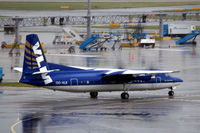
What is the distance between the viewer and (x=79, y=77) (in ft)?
138

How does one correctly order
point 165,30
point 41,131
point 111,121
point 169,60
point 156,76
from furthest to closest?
point 165,30 → point 169,60 → point 156,76 → point 111,121 → point 41,131

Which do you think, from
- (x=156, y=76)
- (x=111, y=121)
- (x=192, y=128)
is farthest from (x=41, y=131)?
(x=156, y=76)

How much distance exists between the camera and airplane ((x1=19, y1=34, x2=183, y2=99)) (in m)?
41.2

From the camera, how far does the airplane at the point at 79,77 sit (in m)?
41.2

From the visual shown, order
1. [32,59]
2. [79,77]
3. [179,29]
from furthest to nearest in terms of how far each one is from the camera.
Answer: [179,29] < [79,77] < [32,59]

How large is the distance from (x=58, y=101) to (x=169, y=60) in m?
38.4

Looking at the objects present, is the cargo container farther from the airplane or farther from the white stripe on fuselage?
the airplane

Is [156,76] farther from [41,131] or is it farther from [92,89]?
[41,131]

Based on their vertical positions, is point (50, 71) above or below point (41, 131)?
above

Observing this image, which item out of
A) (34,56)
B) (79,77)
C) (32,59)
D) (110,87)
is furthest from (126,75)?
(32,59)

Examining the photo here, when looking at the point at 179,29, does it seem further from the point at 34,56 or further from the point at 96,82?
the point at 34,56

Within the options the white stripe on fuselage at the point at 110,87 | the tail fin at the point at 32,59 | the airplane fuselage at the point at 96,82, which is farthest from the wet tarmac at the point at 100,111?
the tail fin at the point at 32,59

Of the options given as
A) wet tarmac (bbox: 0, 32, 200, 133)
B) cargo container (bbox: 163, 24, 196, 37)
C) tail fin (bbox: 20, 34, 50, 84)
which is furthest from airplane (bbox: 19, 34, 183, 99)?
cargo container (bbox: 163, 24, 196, 37)

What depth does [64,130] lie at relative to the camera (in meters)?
30.4
